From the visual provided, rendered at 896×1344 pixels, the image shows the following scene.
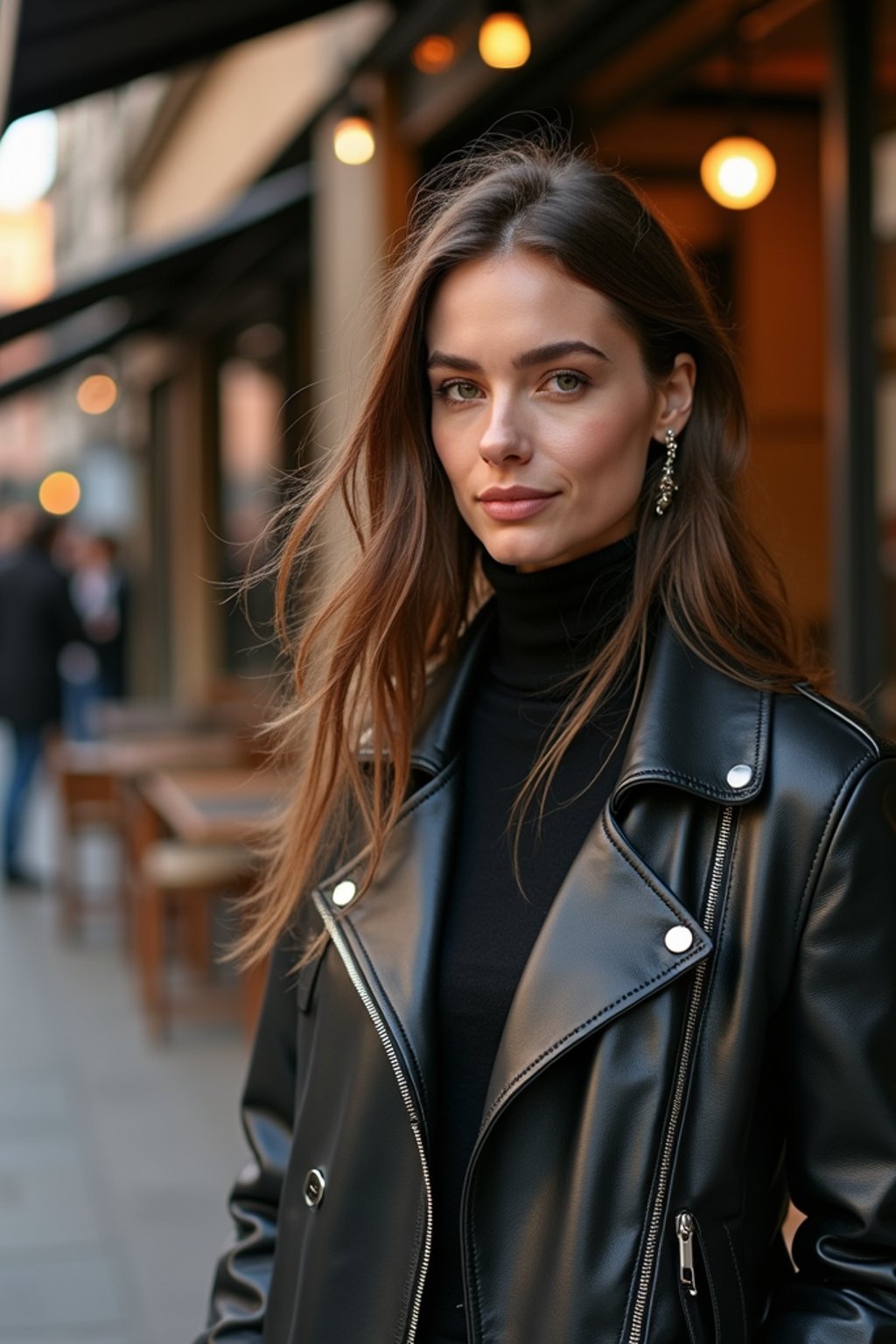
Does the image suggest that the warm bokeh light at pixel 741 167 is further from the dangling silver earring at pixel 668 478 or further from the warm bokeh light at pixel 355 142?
the dangling silver earring at pixel 668 478

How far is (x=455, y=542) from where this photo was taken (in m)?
2.00

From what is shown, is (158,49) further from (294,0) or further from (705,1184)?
(705,1184)

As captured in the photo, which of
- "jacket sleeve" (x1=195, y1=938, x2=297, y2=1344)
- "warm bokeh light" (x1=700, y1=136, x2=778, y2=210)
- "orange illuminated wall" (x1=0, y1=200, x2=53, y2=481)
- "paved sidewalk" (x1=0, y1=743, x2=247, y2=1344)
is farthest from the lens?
"orange illuminated wall" (x1=0, y1=200, x2=53, y2=481)

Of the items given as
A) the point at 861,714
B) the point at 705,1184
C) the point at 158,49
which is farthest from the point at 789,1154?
the point at 158,49

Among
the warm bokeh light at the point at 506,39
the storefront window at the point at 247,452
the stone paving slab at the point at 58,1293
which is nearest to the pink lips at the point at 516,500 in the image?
the stone paving slab at the point at 58,1293

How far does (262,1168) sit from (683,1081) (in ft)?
2.14

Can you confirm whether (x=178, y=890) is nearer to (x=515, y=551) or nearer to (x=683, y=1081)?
(x=515, y=551)

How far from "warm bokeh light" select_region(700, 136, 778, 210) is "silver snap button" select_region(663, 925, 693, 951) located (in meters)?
3.86

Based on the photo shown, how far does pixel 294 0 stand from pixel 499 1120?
425 centimetres

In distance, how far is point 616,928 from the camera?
155 centimetres

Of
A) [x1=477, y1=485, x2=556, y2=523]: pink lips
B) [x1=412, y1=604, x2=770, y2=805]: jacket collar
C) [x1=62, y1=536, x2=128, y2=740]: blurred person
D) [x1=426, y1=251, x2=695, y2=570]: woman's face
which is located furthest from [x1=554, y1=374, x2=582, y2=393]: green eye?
[x1=62, y1=536, x2=128, y2=740]: blurred person

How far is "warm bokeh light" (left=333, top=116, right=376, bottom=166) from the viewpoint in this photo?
20.2 feet

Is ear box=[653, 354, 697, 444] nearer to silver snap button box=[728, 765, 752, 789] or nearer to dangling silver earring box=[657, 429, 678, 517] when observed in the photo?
dangling silver earring box=[657, 429, 678, 517]

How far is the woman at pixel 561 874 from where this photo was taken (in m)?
1.49
